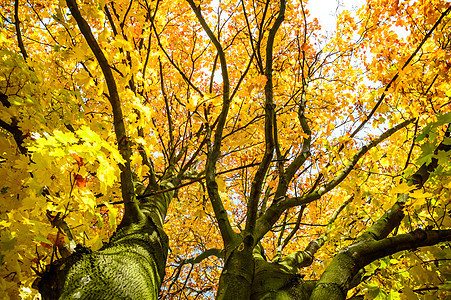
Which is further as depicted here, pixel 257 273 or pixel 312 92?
pixel 312 92

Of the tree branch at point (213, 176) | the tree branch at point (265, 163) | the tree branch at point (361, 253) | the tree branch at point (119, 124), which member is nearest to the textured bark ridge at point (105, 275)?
the tree branch at point (119, 124)

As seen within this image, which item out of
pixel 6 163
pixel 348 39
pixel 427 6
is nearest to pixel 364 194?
pixel 427 6

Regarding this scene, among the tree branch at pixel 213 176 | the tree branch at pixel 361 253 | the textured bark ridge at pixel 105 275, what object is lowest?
the textured bark ridge at pixel 105 275

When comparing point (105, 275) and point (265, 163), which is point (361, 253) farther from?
point (105, 275)

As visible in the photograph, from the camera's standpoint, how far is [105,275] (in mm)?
1391

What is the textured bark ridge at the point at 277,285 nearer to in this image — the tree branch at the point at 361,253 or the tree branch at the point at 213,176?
the tree branch at the point at 361,253

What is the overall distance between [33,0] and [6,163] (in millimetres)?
5418

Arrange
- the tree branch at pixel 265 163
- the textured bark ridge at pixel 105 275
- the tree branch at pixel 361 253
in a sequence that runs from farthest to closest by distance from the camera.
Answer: the tree branch at pixel 265 163 < the tree branch at pixel 361 253 < the textured bark ridge at pixel 105 275

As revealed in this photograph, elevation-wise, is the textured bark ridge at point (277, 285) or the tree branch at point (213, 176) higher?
the tree branch at point (213, 176)

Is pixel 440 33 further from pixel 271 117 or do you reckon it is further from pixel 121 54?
pixel 121 54

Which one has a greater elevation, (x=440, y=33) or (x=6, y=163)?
(x=440, y=33)

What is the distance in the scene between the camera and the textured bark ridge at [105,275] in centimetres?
129

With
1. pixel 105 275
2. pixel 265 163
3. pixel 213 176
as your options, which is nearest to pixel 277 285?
pixel 265 163

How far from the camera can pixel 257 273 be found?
77.5 inches
